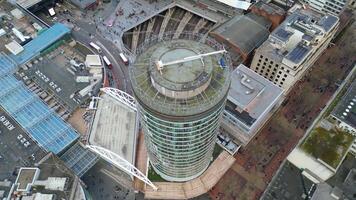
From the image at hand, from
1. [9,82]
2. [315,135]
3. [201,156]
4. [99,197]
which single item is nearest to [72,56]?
[9,82]

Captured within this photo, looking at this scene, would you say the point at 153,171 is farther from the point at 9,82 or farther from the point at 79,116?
the point at 9,82

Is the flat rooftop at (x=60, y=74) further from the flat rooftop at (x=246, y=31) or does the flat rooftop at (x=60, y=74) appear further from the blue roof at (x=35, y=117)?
the flat rooftop at (x=246, y=31)

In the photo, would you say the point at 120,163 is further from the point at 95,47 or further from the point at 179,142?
the point at 95,47

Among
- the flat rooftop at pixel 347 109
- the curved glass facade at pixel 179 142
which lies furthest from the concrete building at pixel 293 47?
the curved glass facade at pixel 179 142

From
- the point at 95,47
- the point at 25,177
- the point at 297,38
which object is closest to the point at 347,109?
the point at 297,38

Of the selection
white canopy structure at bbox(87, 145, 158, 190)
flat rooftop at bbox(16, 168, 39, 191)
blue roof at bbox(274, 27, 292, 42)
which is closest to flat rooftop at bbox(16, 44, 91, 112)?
white canopy structure at bbox(87, 145, 158, 190)

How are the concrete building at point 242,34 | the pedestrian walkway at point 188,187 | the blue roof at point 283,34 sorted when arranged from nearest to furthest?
1. the pedestrian walkway at point 188,187
2. the blue roof at point 283,34
3. the concrete building at point 242,34

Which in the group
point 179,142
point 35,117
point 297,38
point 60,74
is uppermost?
point 297,38
